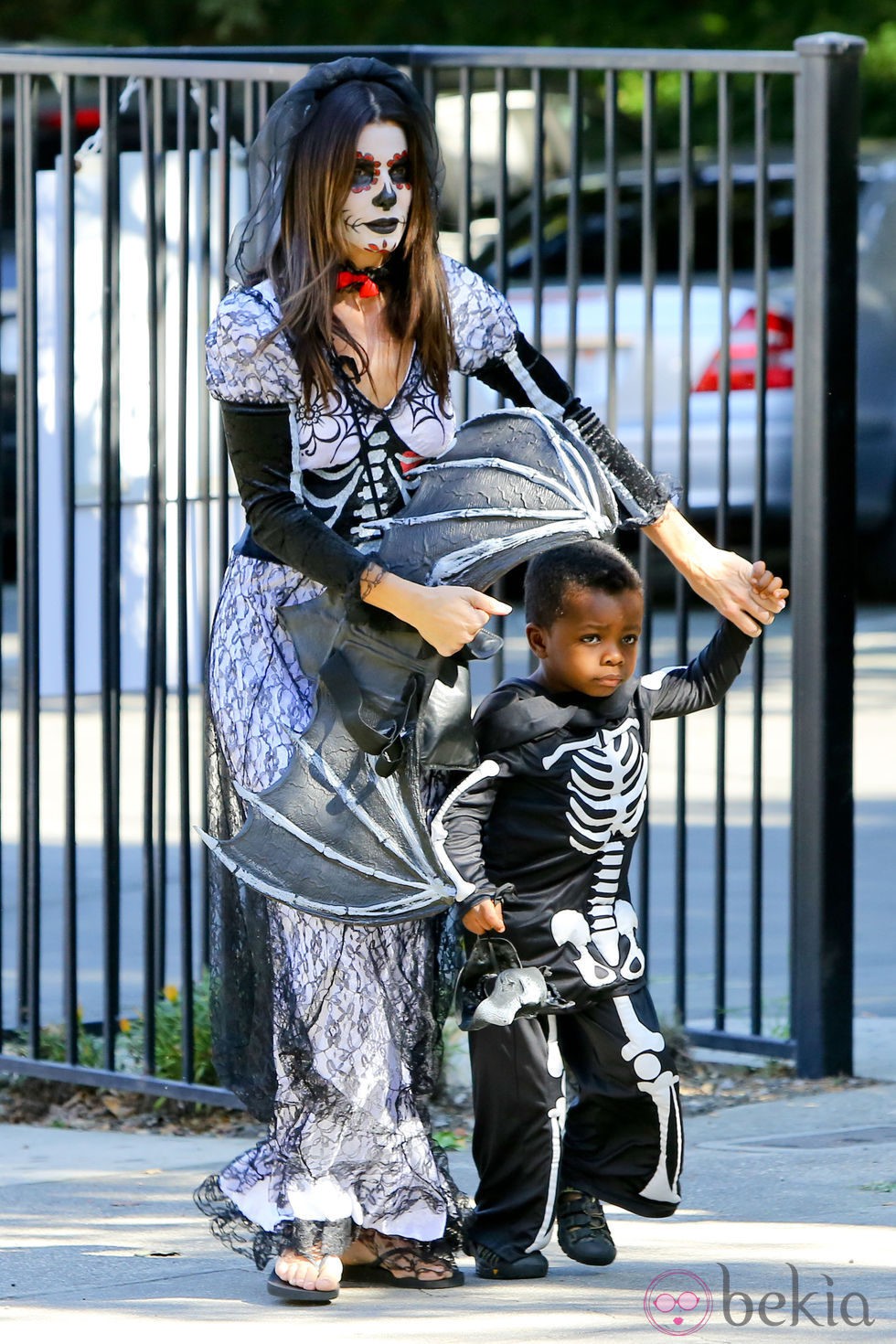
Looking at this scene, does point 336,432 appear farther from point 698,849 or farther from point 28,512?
point 698,849

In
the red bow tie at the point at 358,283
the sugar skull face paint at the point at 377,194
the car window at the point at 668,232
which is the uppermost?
the car window at the point at 668,232

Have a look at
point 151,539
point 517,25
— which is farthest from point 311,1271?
point 517,25

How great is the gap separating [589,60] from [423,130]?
57.3 inches

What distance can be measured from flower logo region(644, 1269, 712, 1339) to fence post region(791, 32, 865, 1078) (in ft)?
4.53

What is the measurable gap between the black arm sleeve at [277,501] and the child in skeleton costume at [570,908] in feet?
1.36

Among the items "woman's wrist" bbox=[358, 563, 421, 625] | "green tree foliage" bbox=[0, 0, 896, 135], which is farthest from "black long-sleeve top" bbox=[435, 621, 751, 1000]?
"green tree foliage" bbox=[0, 0, 896, 135]

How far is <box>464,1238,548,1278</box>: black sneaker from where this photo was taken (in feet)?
12.1

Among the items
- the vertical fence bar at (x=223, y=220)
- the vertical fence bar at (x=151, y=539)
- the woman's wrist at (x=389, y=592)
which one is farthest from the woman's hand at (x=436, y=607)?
the vertical fence bar at (x=151, y=539)

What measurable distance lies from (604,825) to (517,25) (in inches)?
561

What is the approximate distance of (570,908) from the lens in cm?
368

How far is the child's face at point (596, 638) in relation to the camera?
3.62 meters

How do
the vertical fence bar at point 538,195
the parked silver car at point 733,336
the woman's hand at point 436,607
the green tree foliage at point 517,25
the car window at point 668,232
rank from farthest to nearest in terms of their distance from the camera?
1. the green tree foliage at point 517,25
2. the car window at point 668,232
3. the parked silver car at point 733,336
4. the vertical fence bar at point 538,195
5. the woman's hand at point 436,607

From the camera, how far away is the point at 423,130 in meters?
3.57

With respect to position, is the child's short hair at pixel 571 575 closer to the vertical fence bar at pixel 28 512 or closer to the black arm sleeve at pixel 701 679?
the black arm sleeve at pixel 701 679
